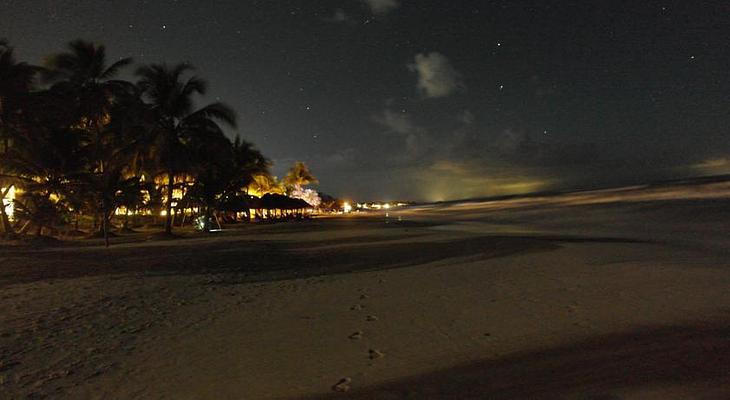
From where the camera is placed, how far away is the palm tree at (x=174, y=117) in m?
21.8

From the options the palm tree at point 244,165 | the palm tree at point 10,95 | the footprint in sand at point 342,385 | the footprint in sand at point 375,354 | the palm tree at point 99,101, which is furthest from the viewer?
the palm tree at point 244,165

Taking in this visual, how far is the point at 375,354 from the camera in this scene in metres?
4.31

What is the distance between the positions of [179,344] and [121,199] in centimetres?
1986

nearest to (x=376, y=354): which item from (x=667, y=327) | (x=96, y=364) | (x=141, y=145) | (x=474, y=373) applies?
(x=474, y=373)

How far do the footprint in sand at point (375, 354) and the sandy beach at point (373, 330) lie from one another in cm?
3

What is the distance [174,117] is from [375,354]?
21.6 m

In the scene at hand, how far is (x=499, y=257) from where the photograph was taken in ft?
37.5

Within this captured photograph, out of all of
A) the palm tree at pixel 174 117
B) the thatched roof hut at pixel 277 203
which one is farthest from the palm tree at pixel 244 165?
the palm tree at pixel 174 117

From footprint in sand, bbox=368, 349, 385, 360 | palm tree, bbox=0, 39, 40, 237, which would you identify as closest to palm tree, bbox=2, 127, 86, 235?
palm tree, bbox=0, 39, 40, 237

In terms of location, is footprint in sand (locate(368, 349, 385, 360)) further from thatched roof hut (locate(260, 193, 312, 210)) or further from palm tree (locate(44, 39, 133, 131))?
thatched roof hut (locate(260, 193, 312, 210))

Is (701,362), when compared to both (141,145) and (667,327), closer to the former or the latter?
(667,327)

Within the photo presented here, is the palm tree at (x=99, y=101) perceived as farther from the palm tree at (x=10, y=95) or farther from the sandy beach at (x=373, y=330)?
the sandy beach at (x=373, y=330)

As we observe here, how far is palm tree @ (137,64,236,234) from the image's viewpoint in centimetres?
2181

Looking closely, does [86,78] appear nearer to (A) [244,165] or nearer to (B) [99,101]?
(B) [99,101]
